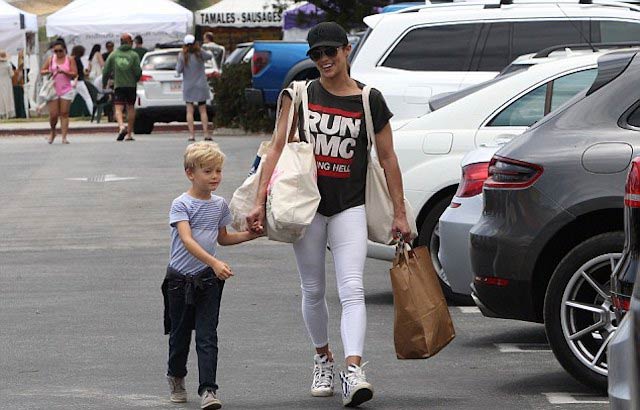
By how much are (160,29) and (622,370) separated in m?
37.5

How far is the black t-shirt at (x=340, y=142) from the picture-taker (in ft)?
25.1

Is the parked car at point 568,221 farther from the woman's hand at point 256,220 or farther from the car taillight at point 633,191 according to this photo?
the car taillight at point 633,191

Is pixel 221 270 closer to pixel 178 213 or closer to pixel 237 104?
pixel 178 213

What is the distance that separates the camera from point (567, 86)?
10.1 m

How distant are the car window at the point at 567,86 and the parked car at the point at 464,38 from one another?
4352 mm

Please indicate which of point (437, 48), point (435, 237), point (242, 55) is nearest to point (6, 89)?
point (242, 55)

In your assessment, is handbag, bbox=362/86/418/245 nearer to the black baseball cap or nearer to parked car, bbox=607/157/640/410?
the black baseball cap

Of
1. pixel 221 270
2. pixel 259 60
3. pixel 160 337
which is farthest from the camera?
pixel 259 60

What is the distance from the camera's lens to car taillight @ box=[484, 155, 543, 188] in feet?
25.6

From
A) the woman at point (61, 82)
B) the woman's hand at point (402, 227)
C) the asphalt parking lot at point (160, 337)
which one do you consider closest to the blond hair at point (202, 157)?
the woman's hand at point (402, 227)

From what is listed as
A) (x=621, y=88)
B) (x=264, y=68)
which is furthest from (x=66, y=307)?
(x=264, y=68)

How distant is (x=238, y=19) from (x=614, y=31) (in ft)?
98.4

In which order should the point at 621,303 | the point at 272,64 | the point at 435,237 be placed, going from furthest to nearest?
the point at 272,64 < the point at 435,237 < the point at 621,303

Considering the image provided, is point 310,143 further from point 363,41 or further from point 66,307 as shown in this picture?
point 363,41
